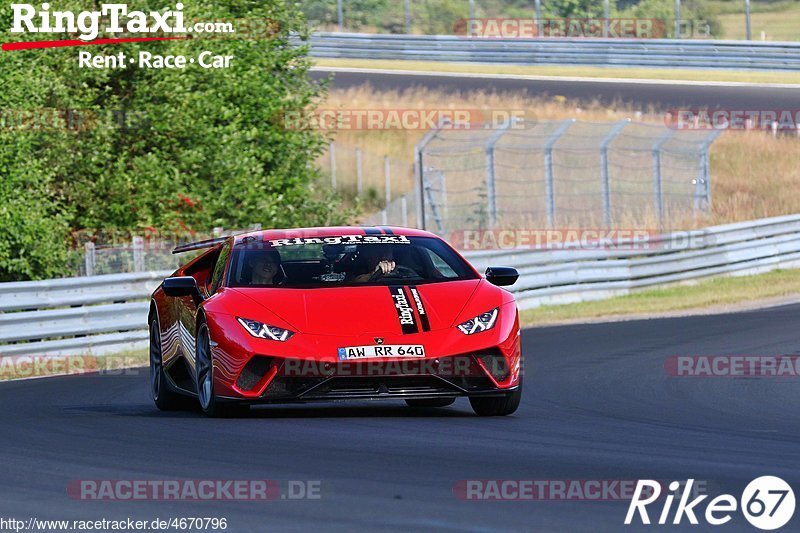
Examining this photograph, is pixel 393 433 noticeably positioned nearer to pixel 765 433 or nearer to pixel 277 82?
pixel 765 433

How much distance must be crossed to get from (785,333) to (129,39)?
439 inches

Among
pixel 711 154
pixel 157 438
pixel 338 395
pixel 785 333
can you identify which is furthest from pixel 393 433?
pixel 711 154

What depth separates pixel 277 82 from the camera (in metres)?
26.5

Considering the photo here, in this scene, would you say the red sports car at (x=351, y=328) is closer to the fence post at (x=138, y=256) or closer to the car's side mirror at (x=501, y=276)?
the car's side mirror at (x=501, y=276)

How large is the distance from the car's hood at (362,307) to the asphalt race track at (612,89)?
27.9m

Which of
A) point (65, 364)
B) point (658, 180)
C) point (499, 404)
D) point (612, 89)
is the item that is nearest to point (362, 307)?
point (499, 404)

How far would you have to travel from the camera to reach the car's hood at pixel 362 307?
30.7 ft

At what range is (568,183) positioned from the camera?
37219 mm

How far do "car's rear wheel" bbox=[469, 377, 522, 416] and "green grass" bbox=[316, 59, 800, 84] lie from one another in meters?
33.2

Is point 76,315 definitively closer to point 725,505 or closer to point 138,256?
point 138,256

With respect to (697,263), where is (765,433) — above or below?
above

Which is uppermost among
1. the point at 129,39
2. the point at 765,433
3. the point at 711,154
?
the point at 129,39

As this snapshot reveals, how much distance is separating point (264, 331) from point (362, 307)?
2.04ft

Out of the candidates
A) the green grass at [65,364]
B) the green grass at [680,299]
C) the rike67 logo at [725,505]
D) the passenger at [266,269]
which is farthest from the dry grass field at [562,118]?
the rike67 logo at [725,505]
